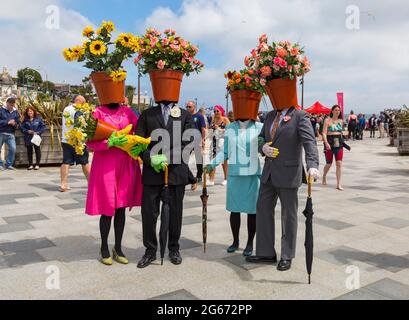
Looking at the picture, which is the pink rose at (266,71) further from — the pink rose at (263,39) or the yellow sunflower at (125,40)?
the yellow sunflower at (125,40)

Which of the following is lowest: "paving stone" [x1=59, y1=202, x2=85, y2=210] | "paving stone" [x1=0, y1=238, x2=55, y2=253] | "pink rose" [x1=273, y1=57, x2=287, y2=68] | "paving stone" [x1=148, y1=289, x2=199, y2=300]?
"paving stone" [x1=148, y1=289, x2=199, y2=300]

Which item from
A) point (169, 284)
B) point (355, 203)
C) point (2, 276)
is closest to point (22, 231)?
point (2, 276)

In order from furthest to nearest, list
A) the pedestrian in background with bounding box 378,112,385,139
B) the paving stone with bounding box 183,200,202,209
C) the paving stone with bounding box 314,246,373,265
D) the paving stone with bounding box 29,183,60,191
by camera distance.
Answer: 1. the pedestrian in background with bounding box 378,112,385,139
2. the paving stone with bounding box 29,183,60,191
3. the paving stone with bounding box 183,200,202,209
4. the paving stone with bounding box 314,246,373,265

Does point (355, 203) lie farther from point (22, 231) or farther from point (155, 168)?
point (22, 231)

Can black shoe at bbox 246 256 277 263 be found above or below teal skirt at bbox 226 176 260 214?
below

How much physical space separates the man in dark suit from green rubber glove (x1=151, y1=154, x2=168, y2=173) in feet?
0.04

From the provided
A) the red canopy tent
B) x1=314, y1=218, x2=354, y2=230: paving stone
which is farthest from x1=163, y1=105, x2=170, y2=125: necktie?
the red canopy tent

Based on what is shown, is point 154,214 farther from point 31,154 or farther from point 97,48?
point 31,154

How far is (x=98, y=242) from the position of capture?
4707 millimetres

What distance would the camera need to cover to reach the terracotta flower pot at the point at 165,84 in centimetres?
393

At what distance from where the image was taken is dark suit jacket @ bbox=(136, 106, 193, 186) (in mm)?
3918

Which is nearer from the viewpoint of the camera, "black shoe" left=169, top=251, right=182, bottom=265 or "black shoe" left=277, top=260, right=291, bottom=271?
"black shoe" left=277, top=260, right=291, bottom=271

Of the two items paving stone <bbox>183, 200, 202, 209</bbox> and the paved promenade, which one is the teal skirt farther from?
paving stone <bbox>183, 200, 202, 209</bbox>

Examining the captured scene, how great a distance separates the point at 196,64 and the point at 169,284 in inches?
83.1
